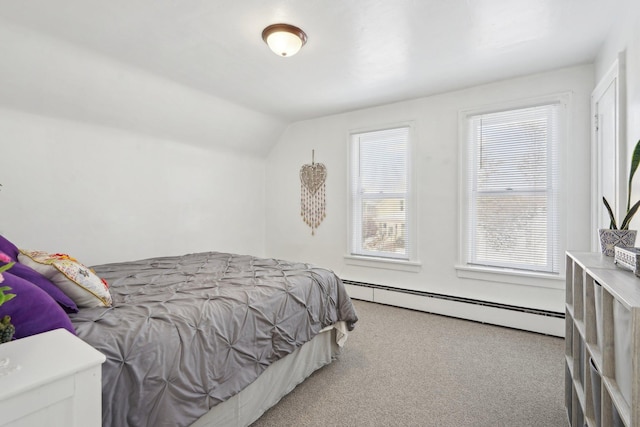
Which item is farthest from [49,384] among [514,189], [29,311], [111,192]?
[514,189]

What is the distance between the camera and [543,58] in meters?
2.73

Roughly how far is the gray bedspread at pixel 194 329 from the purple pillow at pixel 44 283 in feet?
0.20

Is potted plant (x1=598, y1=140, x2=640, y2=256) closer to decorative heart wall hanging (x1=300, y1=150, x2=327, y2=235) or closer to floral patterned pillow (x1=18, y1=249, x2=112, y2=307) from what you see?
floral patterned pillow (x1=18, y1=249, x2=112, y2=307)

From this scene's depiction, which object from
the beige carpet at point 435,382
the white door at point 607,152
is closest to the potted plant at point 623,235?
the white door at point 607,152

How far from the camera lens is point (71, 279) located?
1522mm

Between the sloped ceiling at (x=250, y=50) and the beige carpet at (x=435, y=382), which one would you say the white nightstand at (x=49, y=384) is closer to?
the beige carpet at (x=435, y=382)

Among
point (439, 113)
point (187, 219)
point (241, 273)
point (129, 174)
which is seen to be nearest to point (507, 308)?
point (439, 113)

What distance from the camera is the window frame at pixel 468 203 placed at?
9.65 ft

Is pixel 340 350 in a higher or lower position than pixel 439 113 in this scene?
lower

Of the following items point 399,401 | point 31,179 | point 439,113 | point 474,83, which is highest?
point 474,83

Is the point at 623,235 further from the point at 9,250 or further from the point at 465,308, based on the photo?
the point at 9,250

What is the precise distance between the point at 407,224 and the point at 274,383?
251cm

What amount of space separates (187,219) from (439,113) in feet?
10.6

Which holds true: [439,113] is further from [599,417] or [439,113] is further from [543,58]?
[599,417]
